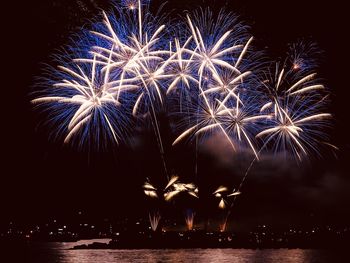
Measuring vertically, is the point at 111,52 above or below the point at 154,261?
above

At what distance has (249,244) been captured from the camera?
8550cm

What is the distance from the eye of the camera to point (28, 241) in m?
179

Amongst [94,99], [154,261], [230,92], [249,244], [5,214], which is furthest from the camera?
[5,214]

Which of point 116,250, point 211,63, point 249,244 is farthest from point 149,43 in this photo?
point 249,244

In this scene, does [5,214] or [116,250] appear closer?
[116,250]

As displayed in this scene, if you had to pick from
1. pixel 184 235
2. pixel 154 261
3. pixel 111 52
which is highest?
pixel 111 52

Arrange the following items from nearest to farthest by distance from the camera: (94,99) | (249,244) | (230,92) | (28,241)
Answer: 1. (94,99)
2. (230,92)
3. (249,244)
4. (28,241)

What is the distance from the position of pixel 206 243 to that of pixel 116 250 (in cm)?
→ 1432

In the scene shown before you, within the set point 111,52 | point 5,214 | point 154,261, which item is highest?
point 5,214

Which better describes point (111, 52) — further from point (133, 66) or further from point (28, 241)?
point (28, 241)

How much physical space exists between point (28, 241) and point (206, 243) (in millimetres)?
125426

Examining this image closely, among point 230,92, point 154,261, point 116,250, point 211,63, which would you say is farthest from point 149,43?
point 116,250

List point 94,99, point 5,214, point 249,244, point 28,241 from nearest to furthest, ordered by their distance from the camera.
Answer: point 94,99 → point 249,244 → point 5,214 → point 28,241

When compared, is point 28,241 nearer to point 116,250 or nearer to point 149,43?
point 116,250
